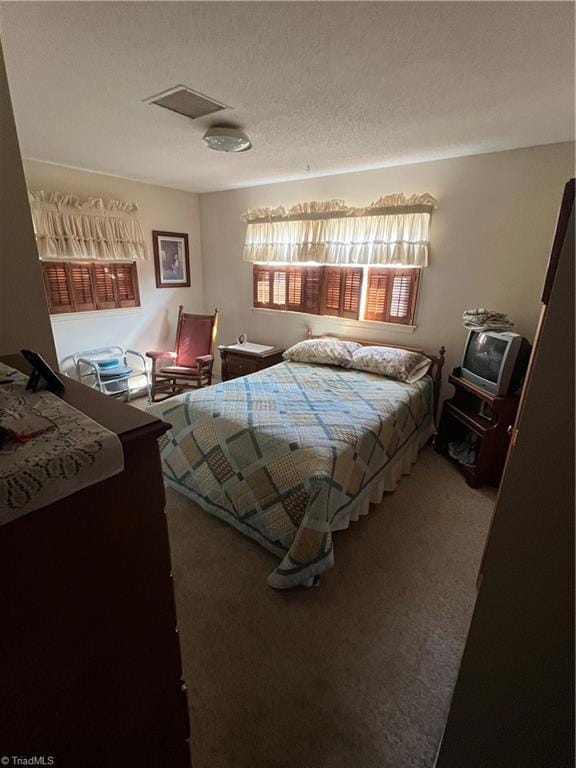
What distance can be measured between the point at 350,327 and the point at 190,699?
319 cm

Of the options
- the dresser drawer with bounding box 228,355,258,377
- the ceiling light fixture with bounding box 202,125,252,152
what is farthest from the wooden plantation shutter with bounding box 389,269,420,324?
the ceiling light fixture with bounding box 202,125,252,152

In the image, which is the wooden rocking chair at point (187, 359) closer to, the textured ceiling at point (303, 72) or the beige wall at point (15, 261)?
the textured ceiling at point (303, 72)

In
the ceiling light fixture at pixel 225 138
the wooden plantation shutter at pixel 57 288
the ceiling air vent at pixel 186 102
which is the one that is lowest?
the wooden plantation shutter at pixel 57 288

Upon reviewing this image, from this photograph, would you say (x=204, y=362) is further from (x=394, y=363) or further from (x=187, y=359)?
(x=394, y=363)

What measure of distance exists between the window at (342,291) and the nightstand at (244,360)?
0.63m

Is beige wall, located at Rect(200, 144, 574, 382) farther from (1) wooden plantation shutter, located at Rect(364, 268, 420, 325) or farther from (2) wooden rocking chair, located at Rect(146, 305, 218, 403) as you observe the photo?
(2) wooden rocking chair, located at Rect(146, 305, 218, 403)

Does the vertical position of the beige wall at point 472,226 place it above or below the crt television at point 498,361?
above

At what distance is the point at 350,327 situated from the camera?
375cm

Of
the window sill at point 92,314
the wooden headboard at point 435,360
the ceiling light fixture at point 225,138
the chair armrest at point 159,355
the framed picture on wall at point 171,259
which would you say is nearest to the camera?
the ceiling light fixture at point 225,138

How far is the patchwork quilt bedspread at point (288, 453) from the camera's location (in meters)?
1.78

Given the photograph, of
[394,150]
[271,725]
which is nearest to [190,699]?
[271,725]

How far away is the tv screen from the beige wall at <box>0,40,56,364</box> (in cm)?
267

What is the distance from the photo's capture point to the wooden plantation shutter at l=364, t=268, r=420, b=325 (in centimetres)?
330

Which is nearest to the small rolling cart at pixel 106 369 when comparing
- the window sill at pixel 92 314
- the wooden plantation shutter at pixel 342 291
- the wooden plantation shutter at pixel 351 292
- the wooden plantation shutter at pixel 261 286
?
the window sill at pixel 92 314
